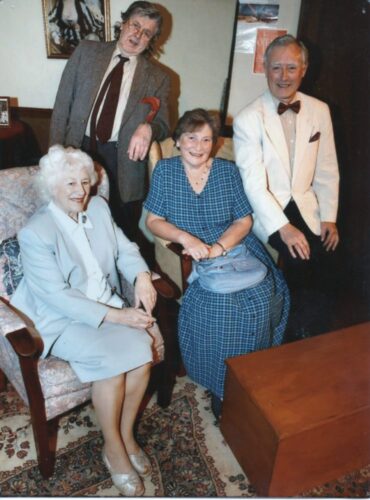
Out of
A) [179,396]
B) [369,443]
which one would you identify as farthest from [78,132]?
[369,443]

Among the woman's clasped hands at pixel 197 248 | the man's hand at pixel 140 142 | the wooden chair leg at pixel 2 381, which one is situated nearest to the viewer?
the woman's clasped hands at pixel 197 248

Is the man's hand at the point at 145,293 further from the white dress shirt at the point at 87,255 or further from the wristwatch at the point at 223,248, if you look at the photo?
the wristwatch at the point at 223,248

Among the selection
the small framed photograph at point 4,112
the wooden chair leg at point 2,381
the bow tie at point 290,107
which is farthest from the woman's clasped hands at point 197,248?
the small framed photograph at point 4,112

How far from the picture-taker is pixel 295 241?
2.18 metres

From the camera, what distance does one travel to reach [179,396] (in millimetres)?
2240

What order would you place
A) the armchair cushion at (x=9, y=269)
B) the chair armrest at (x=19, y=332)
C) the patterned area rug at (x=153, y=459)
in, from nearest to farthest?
the chair armrest at (x=19, y=332) → the patterned area rug at (x=153, y=459) → the armchair cushion at (x=9, y=269)

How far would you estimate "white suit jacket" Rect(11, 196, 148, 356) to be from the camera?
1.71 metres

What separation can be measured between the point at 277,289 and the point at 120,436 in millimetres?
1021

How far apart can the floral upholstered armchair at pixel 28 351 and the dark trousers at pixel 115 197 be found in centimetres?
58

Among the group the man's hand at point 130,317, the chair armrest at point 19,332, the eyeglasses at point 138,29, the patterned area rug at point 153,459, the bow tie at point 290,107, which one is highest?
the eyeglasses at point 138,29

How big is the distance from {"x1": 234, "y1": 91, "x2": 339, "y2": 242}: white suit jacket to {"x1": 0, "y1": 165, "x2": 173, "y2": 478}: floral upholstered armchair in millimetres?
690

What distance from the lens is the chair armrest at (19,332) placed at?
4.97 ft

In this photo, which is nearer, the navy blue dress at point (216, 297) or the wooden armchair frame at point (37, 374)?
Answer: the wooden armchair frame at point (37, 374)

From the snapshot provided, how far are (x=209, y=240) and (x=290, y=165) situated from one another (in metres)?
0.61
